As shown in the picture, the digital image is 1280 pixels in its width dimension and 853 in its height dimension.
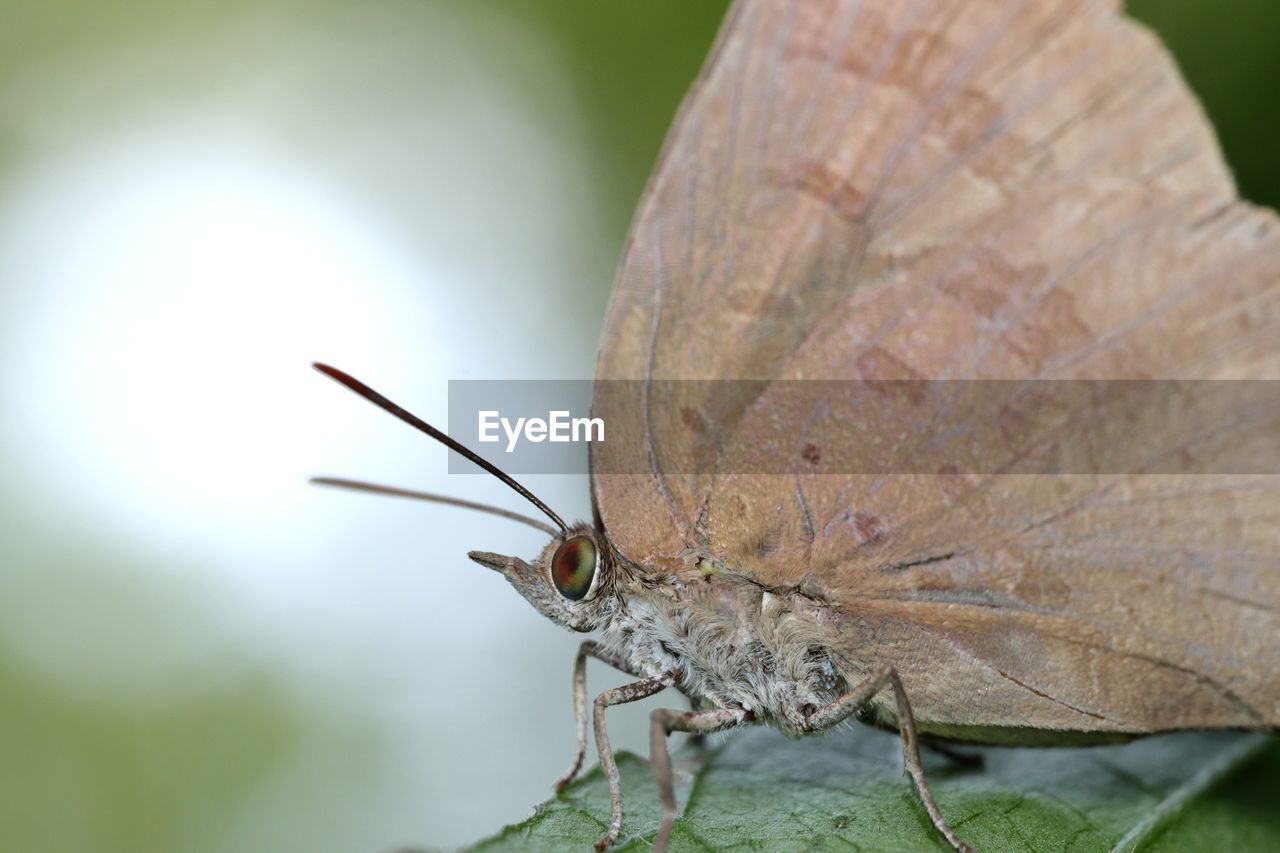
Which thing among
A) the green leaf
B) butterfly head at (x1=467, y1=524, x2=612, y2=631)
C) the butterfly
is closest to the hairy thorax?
the butterfly

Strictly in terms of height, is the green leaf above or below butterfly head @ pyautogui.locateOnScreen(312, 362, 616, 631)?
below

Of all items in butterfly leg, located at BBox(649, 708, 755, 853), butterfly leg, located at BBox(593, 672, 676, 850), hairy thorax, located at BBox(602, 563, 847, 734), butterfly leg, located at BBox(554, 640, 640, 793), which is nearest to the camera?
butterfly leg, located at BBox(649, 708, 755, 853)

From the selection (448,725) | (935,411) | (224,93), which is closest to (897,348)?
(935,411)

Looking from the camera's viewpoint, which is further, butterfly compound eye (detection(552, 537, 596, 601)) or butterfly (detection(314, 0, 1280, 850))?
butterfly compound eye (detection(552, 537, 596, 601))

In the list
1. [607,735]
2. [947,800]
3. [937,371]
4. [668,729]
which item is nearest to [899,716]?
[947,800]

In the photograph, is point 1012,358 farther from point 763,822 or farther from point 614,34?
point 614,34

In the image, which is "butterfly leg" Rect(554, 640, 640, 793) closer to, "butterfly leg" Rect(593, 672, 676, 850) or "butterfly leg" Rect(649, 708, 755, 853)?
"butterfly leg" Rect(593, 672, 676, 850)

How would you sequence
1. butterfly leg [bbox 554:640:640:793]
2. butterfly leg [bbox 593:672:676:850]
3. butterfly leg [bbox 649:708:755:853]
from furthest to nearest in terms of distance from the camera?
butterfly leg [bbox 554:640:640:793], butterfly leg [bbox 593:672:676:850], butterfly leg [bbox 649:708:755:853]

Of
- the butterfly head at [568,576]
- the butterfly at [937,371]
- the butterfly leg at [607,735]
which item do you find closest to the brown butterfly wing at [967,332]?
the butterfly at [937,371]
